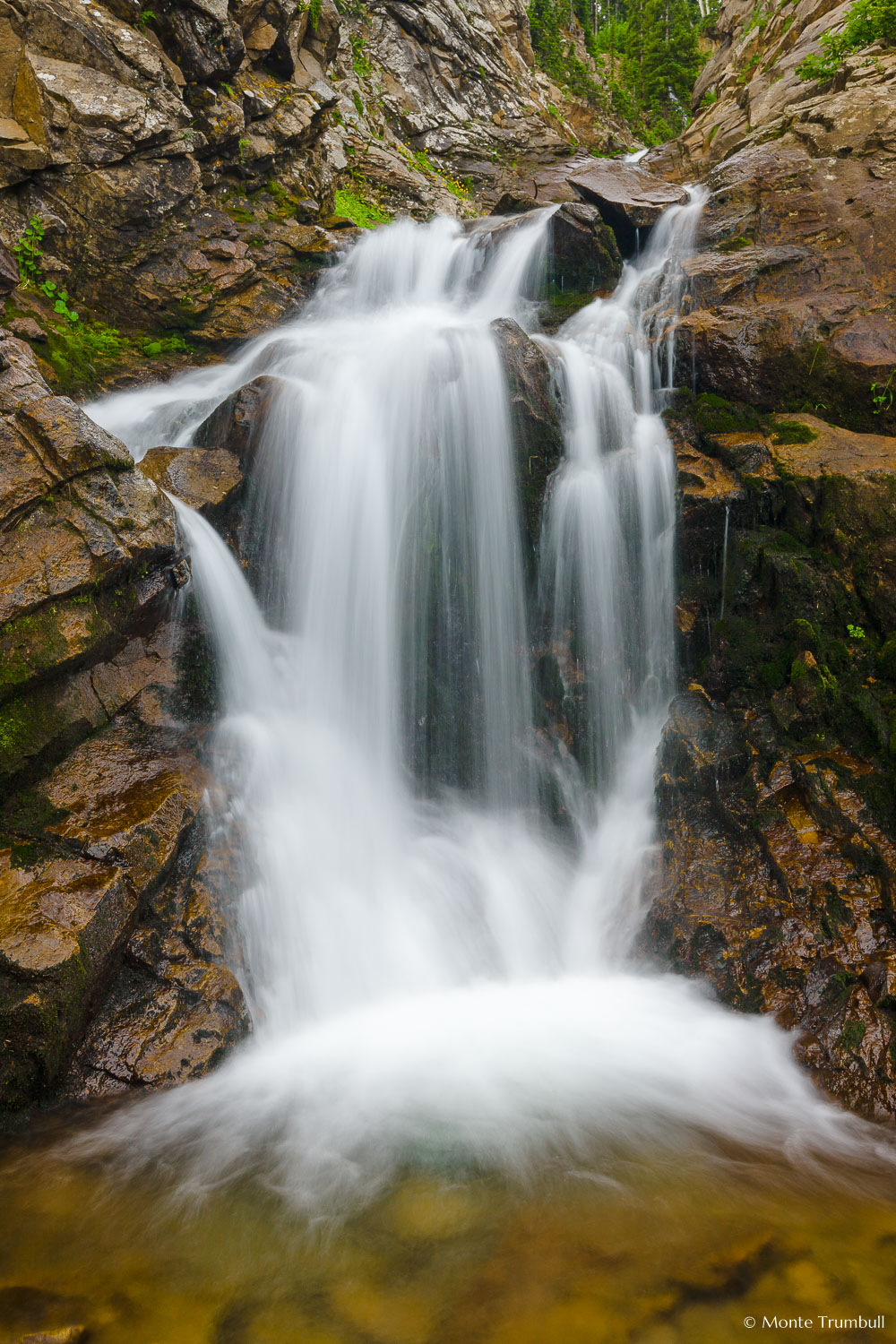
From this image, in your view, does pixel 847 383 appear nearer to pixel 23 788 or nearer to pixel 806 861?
pixel 806 861

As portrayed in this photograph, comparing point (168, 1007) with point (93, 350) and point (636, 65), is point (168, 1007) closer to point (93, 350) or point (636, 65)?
point (93, 350)

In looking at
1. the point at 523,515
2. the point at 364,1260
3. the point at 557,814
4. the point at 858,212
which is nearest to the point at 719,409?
the point at 523,515

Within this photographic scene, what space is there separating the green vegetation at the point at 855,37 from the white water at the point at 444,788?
5737mm

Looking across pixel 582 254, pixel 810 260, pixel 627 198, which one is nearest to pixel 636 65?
pixel 627 198

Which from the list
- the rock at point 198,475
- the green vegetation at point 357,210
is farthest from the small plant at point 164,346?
the green vegetation at point 357,210

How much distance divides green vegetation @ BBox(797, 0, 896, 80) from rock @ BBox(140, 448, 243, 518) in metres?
12.3

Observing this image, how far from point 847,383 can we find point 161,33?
1230 cm

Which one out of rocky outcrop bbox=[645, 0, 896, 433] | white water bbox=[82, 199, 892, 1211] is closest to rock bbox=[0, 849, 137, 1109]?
white water bbox=[82, 199, 892, 1211]

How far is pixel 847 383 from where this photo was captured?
710cm

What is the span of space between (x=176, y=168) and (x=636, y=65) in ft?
84.9

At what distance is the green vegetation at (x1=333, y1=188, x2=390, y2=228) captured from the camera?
1426cm

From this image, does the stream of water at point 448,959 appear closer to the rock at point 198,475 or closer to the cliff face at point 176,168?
the rock at point 198,475

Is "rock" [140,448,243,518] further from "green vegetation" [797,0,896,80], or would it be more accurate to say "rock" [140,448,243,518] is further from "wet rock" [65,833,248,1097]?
"green vegetation" [797,0,896,80]

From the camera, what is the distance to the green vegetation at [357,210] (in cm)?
1426
